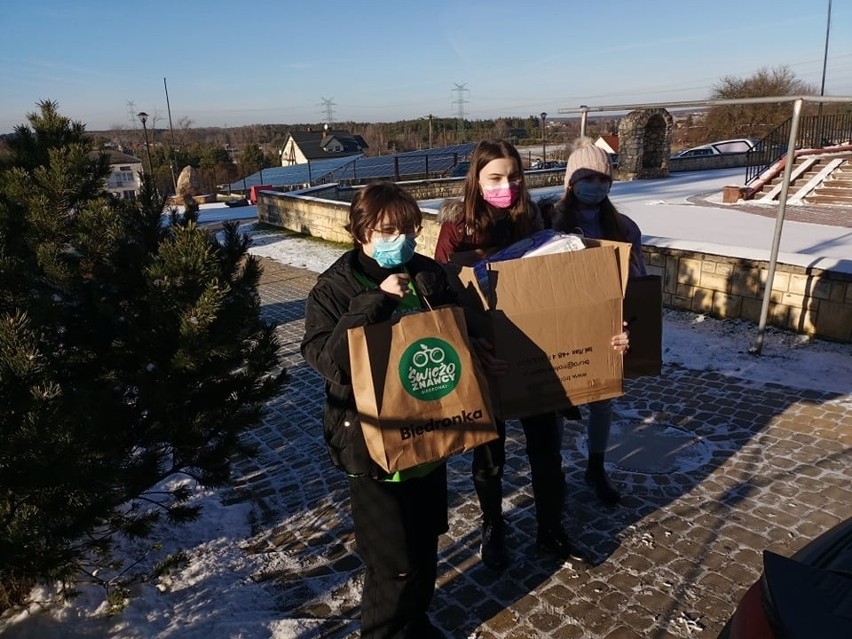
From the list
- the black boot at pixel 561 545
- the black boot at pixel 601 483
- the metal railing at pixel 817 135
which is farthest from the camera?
the metal railing at pixel 817 135

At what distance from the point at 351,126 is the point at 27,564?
120m

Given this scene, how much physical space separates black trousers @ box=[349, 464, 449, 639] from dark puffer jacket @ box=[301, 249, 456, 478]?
0.17 meters

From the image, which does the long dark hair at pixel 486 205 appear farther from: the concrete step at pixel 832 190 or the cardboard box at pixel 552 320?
the concrete step at pixel 832 190

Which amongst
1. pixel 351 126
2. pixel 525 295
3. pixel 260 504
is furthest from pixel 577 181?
pixel 351 126

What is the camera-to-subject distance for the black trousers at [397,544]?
7.41ft

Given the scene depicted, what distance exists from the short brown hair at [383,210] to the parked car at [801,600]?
4.95 feet

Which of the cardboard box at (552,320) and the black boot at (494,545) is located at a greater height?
the cardboard box at (552,320)

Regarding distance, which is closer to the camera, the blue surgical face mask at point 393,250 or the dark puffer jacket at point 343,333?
the dark puffer jacket at point 343,333

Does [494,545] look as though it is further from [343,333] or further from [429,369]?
[343,333]

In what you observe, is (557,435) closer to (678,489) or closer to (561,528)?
(561,528)

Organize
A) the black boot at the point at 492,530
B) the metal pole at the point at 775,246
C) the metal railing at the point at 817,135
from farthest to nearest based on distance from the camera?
the metal railing at the point at 817,135 < the metal pole at the point at 775,246 < the black boot at the point at 492,530

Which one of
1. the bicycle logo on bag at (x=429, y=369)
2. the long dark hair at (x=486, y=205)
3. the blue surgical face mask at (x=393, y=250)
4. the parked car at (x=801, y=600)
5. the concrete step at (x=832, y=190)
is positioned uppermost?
the long dark hair at (x=486, y=205)

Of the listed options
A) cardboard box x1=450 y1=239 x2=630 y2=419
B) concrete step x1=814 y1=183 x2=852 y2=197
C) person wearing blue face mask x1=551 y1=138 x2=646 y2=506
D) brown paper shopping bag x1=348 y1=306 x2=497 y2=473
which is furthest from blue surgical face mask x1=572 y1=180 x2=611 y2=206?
concrete step x1=814 y1=183 x2=852 y2=197

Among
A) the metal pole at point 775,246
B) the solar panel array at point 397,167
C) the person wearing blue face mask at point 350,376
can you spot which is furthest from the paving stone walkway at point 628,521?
the solar panel array at point 397,167
